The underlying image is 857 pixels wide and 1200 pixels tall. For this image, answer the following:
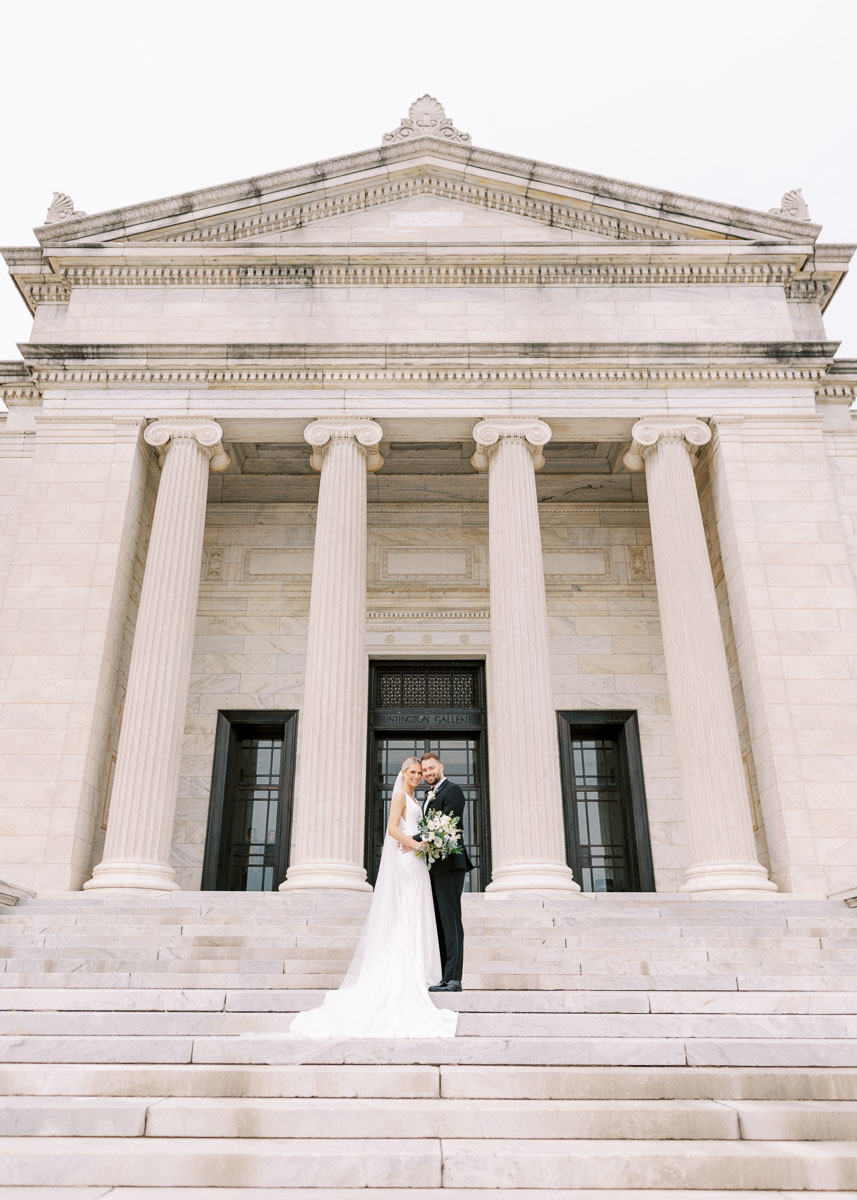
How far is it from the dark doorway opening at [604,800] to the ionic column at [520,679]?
9.22ft

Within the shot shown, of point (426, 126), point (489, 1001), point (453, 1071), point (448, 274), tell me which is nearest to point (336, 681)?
point (489, 1001)

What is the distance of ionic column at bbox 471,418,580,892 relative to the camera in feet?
53.3

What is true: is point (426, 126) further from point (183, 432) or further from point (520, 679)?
point (520, 679)

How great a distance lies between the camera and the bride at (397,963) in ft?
28.2

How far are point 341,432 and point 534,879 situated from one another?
10.2m

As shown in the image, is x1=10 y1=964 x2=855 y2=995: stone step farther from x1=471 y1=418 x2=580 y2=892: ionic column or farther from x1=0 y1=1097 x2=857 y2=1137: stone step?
x1=471 y1=418 x2=580 y2=892: ionic column

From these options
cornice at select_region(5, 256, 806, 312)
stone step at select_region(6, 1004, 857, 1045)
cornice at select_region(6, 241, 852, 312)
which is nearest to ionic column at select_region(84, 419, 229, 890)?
cornice at select_region(5, 256, 806, 312)

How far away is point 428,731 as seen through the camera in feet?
76.0

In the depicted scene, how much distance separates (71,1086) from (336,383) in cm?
1579

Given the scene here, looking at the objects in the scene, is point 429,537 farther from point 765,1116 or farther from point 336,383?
point 765,1116

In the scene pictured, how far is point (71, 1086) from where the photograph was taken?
7.26 metres

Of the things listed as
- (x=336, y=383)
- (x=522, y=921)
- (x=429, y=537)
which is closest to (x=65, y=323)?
(x=336, y=383)

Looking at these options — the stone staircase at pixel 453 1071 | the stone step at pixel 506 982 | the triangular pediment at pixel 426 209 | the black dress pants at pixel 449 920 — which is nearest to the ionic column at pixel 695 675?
the stone staircase at pixel 453 1071

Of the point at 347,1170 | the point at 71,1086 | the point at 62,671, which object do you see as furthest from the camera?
the point at 62,671
